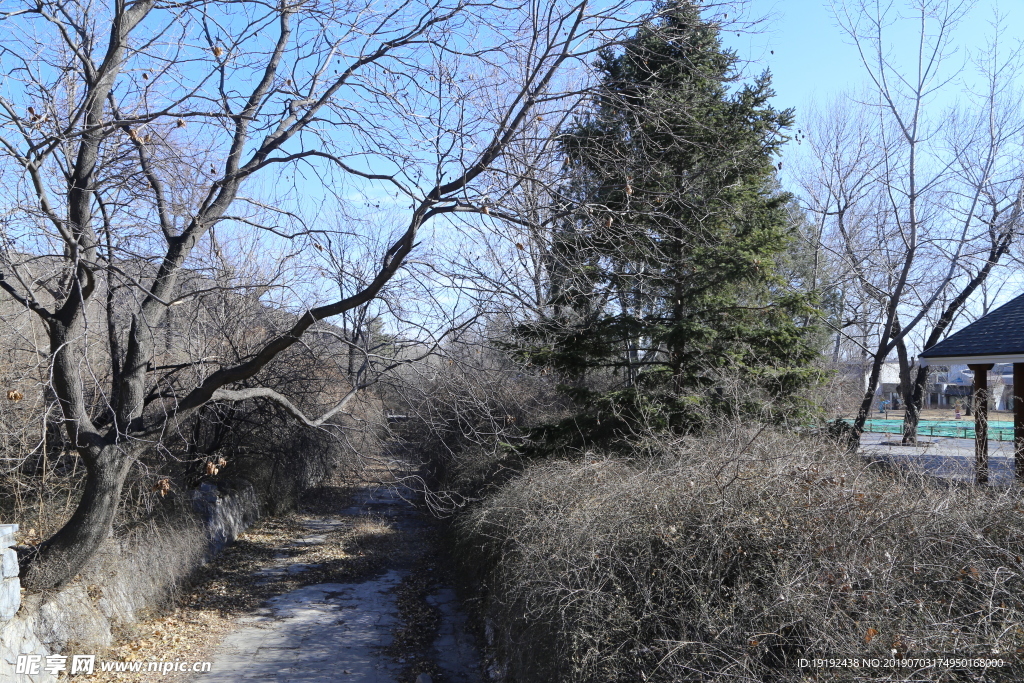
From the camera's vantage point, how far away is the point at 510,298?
6.48 meters

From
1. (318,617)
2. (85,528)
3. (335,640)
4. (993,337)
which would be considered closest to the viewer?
(85,528)

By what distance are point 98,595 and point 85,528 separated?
1295mm

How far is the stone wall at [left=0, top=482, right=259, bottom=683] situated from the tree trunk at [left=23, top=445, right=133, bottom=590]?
0.24 m

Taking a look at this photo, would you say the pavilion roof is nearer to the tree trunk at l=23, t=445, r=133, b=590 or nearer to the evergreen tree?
the evergreen tree

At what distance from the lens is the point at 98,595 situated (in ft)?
26.1

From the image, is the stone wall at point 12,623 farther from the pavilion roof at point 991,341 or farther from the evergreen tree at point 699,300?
the pavilion roof at point 991,341

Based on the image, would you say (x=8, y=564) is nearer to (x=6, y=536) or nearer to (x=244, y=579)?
(x=6, y=536)

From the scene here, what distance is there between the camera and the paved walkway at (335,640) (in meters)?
7.55

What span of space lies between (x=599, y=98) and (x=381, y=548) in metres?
9.61

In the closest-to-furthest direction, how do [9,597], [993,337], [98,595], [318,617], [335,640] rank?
[9,597]
[98,595]
[335,640]
[318,617]
[993,337]

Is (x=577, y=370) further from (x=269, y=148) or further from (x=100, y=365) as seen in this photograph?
(x=100, y=365)

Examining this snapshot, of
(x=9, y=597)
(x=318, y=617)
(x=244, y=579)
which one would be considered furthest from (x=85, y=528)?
(x=244, y=579)

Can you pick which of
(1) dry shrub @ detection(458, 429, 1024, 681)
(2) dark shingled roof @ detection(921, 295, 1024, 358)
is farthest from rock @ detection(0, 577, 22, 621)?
(2) dark shingled roof @ detection(921, 295, 1024, 358)

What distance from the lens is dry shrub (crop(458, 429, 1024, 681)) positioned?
146 inches
